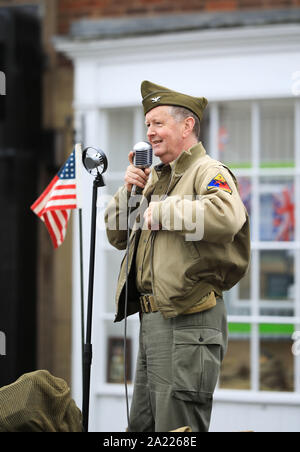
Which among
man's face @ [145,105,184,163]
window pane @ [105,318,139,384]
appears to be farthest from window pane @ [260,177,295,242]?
man's face @ [145,105,184,163]

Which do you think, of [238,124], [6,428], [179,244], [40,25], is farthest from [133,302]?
[40,25]

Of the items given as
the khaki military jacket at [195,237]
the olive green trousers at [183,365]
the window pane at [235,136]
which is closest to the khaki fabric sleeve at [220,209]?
the khaki military jacket at [195,237]

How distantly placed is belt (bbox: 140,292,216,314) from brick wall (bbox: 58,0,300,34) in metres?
2.74

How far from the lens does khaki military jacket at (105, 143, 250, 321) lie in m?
2.65

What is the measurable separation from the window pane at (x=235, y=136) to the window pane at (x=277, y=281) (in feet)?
2.38

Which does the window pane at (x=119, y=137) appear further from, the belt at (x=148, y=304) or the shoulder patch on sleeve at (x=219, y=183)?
the shoulder patch on sleeve at (x=219, y=183)

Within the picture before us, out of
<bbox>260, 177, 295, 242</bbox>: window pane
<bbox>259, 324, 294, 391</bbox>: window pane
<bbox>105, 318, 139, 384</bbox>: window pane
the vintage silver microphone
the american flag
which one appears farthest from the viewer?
<bbox>105, 318, 139, 384</bbox>: window pane

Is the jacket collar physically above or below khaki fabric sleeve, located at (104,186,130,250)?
above

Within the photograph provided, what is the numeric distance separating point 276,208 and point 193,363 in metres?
2.37

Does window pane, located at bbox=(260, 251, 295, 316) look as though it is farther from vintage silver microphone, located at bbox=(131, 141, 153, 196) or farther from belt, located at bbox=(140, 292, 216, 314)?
vintage silver microphone, located at bbox=(131, 141, 153, 196)

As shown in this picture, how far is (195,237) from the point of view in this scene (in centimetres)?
271

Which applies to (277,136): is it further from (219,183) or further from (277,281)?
(219,183)

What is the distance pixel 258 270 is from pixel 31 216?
178cm

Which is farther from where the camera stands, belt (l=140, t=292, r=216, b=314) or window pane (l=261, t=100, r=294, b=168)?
window pane (l=261, t=100, r=294, b=168)
